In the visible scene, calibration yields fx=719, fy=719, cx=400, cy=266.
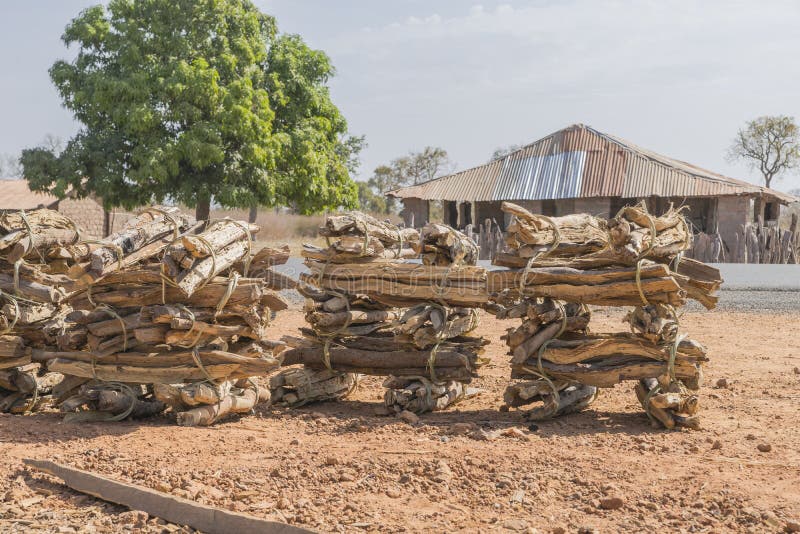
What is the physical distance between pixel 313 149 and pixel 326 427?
2313cm

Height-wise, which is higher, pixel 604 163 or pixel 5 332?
pixel 604 163

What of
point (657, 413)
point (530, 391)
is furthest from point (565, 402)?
point (657, 413)

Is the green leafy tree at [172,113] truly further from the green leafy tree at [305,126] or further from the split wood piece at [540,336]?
the split wood piece at [540,336]

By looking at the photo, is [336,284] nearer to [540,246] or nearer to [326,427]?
[326,427]

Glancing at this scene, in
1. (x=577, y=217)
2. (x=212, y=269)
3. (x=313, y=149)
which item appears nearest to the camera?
(x=212, y=269)

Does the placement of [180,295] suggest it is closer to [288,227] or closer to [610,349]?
[610,349]

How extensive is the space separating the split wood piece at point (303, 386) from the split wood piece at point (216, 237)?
49.8 inches

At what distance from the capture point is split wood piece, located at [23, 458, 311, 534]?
3.33 m

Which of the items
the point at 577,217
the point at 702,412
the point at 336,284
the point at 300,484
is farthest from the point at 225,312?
the point at 702,412

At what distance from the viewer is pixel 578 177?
23219 millimetres

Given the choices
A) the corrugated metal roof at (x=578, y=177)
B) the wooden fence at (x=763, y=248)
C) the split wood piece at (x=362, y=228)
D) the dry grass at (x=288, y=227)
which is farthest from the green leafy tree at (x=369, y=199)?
the split wood piece at (x=362, y=228)

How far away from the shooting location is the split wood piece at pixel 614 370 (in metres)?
5.08

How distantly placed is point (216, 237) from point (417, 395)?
6.47 ft

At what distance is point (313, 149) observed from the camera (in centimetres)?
2750
